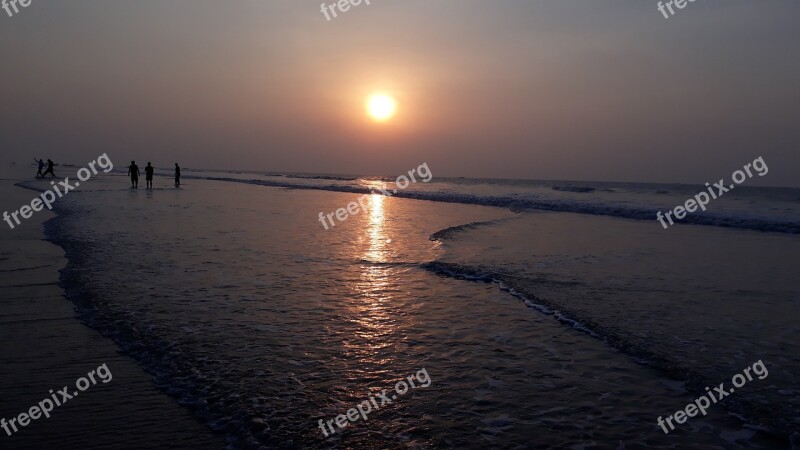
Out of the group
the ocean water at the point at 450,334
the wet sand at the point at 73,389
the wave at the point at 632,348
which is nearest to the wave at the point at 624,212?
the ocean water at the point at 450,334

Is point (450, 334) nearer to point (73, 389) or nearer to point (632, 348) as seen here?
point (632, 348)

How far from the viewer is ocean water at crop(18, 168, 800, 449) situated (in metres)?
4.70

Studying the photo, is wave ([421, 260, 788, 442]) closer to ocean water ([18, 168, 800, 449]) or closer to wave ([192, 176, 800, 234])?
ocean water ([18, 168, 800, 449])

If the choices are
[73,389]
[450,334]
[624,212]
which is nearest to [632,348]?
[450,334]

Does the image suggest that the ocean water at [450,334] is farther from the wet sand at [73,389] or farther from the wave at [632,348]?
the wet sand at [73,389]

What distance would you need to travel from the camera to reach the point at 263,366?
19.0 ft

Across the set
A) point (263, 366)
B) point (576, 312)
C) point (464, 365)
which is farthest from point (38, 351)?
point (576, 312)

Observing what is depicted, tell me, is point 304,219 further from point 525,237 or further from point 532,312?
point 532,312

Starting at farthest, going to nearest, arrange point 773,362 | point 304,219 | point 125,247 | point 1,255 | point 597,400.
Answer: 1. point 304,219
2. point 125,247
3. point 1,255
4. point 773,362
5. point 597,400

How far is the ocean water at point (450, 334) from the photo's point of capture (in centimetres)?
470

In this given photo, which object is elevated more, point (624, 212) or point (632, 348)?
point (624, 212)

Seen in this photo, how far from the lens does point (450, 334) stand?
23.8 feet

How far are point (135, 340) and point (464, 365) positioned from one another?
431 cm

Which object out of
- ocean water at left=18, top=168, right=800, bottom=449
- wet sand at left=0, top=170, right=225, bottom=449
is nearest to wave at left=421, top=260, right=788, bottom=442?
ocean water at left=18, top=168, right=800, bottom=449
